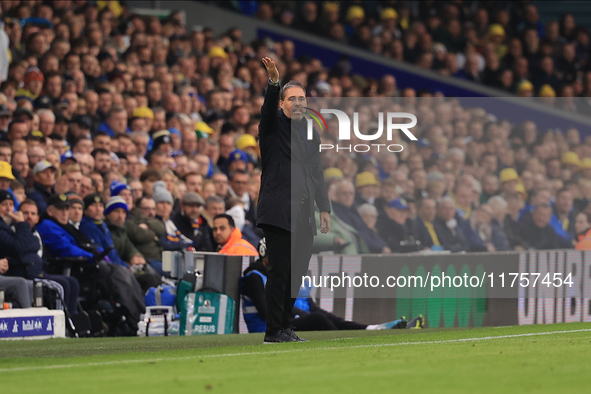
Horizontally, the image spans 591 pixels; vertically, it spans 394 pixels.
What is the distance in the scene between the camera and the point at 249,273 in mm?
9875

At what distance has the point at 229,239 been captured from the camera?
35.0 feet

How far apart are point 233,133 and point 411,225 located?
525cm

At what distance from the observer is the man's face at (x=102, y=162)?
38.9 ft

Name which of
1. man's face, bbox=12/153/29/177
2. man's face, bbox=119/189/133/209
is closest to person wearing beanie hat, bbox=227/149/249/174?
man's face, bbox=119/189/133/209

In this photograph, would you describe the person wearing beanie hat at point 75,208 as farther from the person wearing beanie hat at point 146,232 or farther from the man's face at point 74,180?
the person wearing beanie hat at point 146,232

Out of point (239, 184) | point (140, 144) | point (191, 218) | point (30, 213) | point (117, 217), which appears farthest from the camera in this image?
point (239, 184)

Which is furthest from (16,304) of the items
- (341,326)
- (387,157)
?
(387,157)

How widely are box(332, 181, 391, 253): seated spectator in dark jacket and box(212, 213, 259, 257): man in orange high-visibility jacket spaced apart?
1.23 meters

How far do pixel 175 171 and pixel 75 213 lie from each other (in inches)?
103

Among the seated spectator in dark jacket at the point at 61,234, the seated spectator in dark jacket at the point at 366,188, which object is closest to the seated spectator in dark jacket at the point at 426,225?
the seated spectator in dark jacket at the point at 366,188

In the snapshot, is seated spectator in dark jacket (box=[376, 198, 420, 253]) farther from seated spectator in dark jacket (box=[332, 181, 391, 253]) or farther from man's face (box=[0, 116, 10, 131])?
man's face (box=[0, 116, 10, 131])

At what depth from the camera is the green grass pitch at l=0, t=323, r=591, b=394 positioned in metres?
4.59

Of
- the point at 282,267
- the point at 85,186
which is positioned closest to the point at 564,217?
the point at 282,267

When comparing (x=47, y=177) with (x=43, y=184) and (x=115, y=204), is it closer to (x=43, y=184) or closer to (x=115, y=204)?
(x=43, y=184)
